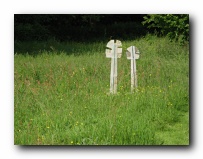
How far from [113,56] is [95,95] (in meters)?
0.48

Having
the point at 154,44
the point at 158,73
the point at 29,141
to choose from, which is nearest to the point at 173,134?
the point at 158,73

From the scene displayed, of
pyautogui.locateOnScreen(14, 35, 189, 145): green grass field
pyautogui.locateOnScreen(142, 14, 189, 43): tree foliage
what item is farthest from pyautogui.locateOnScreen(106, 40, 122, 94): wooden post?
pyautogui.locateOnScreen(142, 14, 189, 43): tree foliage

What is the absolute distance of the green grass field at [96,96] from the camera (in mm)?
5109

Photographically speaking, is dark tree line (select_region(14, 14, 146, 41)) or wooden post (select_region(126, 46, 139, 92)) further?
wooden post (select_region(126, 46, 139, 92))

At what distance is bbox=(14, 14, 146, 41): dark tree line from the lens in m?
5.29

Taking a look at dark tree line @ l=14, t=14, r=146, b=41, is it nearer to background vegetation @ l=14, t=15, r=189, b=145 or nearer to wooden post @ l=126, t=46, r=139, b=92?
background vegetation @ l=14, t=15, r=189, b=145

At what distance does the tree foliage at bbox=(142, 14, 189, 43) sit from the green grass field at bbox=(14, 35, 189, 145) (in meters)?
0.11

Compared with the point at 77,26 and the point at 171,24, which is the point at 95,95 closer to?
the point at 77,26

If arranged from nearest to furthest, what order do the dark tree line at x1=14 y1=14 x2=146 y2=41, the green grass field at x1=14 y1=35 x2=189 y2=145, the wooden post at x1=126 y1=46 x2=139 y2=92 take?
the green grass field at x1=14 y1=35 x2=189 y2=145
the dark tree line at x1=14 y1=14 x2=146 y2=41
the wooden post at x1=126 y1=46 x2=139 y2=92

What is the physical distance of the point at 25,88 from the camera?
534 cm

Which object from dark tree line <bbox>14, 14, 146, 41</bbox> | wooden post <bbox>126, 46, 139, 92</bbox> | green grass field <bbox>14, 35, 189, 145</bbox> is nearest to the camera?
green grass field <bbox>14, 35, 189, 145</bbox>

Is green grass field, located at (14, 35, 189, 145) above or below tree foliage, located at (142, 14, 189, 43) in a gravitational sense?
below

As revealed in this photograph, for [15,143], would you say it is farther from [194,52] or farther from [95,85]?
[194,52]

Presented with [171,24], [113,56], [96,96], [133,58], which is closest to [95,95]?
[96,96]
